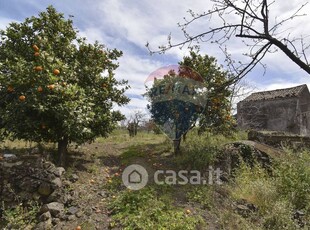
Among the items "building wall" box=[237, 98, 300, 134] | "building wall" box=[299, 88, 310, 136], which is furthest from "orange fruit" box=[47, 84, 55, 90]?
"building wall" box=[299, 88, 310, 136]

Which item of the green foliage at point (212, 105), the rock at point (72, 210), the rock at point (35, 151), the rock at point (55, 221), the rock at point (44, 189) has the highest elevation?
the green foliage at point (212, 105)

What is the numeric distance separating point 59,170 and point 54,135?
0.90m

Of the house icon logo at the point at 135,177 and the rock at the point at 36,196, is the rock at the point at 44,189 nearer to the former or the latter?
the rock at the point at 36,196

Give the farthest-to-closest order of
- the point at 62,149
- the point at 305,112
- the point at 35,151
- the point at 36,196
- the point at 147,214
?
the point at 305,112
the point at 35,151
the point at 62,149
the point at 36,196
the point at 147,214

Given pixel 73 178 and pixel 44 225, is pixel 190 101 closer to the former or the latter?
pixel 73 178

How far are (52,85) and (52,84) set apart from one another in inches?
5.5

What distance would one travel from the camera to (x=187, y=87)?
824cm

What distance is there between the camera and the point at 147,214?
13.3 feet

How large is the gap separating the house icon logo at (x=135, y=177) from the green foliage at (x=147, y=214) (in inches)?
28.2

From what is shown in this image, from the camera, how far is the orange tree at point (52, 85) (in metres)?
4.89

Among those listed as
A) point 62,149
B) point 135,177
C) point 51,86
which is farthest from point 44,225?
point 135,177

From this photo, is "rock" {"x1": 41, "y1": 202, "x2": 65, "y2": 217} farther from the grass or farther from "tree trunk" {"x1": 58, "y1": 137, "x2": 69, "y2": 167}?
"tree trunk" {"x1": 58, "y1": 137, "x2": 69, "y2": 167}

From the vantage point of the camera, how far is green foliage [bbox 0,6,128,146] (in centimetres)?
488

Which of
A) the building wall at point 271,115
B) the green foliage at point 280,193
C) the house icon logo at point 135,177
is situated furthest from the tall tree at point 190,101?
the building wall at point 271,115
